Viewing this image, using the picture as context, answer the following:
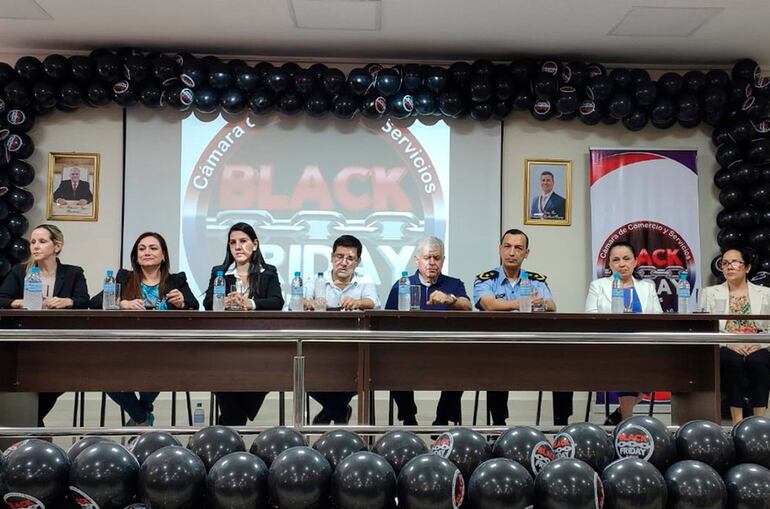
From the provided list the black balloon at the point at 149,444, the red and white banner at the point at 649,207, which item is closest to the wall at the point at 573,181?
the red and white banner at the point at 649,207

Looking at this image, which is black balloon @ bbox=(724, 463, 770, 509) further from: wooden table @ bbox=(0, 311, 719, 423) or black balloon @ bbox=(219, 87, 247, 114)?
black balloon @ bbox=(219, 87, 247, 114)

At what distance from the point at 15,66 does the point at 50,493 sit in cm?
470

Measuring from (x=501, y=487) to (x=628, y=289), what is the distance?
2893 mm


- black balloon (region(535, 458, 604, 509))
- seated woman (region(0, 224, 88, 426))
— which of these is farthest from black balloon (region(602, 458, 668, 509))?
seated woman (region(0, 224, 88, 426))

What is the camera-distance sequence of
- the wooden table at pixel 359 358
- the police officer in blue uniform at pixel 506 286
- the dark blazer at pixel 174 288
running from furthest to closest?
1. the police officer in blue uniform at pixel 506 286
2. the dark blazer at pixel 174 288
3. the wooden table at pixel 359 358

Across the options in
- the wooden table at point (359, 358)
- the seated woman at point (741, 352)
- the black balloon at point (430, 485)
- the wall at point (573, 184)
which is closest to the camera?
the black balloon at point (430, 485)

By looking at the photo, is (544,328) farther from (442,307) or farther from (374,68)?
(374,68)

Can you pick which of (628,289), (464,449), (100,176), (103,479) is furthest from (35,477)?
(100,176)

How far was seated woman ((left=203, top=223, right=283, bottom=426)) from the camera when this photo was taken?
375 cm

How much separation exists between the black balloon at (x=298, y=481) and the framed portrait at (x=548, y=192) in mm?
4561

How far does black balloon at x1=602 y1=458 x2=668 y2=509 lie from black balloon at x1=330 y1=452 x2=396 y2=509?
45 centimetres

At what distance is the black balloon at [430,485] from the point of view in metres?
1.50

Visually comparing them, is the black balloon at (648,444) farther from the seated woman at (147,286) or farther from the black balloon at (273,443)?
the seated woman at (147,286)

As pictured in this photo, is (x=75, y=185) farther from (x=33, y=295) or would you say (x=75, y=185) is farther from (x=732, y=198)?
(x=732, y=198)
